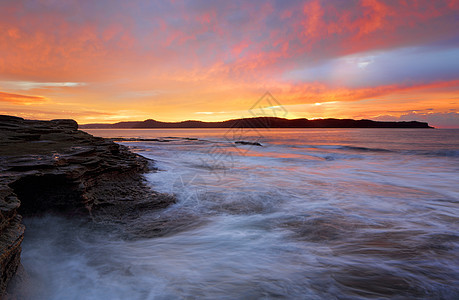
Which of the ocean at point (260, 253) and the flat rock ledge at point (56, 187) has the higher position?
the flat rock ledge at point (56, 187)

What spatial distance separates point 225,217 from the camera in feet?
18.4

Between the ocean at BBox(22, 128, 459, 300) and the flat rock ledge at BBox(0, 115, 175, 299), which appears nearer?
the flat rock ledge at BBox(0, 115, 175, 299)

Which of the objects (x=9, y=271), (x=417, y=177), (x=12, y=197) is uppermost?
(x=12, y=197)

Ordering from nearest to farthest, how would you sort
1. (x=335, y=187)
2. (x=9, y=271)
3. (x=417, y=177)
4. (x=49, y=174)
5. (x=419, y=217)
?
(x=9, y=271), (x=49, y=174), (x=419, y=217), (x=335, y=187), (x=417, y=177)

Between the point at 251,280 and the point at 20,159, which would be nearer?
the point at 251,280

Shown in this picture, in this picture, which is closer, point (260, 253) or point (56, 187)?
point (260, 253)

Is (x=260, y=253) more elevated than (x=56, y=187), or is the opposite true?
(x=56, y=187)

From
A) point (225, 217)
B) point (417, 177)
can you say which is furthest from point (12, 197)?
point (417, 177)

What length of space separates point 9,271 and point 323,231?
475 centimetres

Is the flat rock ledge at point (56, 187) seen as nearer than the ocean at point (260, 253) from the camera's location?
Yes

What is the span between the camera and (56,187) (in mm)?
4695

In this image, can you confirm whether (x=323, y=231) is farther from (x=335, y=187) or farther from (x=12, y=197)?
(x=12, y=197)

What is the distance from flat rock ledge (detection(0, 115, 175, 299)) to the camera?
2834mm

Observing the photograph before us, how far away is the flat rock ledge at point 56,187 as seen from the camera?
9.30 ft
